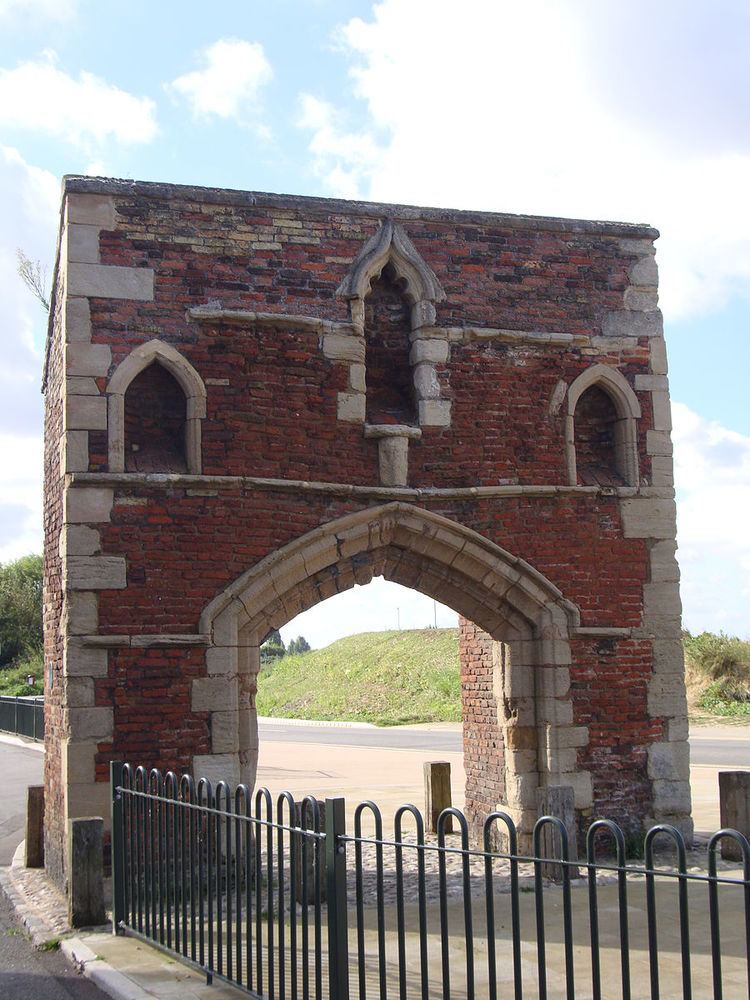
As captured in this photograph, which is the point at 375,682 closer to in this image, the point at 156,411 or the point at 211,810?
the point at 156,411

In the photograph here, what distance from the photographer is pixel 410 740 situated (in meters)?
26.1

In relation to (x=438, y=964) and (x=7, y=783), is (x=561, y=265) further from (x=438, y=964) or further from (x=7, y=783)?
(x=7, y=783)

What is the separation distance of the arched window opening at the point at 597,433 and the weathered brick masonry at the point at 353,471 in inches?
1.3

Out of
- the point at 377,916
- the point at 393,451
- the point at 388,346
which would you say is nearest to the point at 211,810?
the point at 377,916

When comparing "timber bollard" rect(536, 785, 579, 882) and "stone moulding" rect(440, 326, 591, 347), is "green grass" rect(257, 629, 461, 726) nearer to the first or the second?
"stone moulding" rect(440, 326, 591, 347)

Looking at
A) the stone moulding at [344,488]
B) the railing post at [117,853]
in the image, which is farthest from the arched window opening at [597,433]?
the railing post at [117,853]

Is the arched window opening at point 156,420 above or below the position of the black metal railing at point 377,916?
above

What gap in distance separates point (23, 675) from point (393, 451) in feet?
119

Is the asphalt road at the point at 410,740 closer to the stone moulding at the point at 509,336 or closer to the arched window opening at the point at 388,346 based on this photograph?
the stone moulding at the point at 509,336

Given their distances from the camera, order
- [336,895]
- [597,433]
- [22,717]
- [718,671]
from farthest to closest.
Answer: [718,671]
[22,717]
[597,433]
[336,895]

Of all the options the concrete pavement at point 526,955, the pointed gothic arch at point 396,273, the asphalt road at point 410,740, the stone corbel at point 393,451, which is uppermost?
the pointed gothic arch at point 396,273

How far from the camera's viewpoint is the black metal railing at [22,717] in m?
25.1

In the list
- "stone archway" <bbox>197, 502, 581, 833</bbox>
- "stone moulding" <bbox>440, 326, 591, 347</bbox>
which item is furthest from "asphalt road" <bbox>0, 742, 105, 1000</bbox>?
"stone moulding" <bbox>440, 326, 591, 347</bbox>

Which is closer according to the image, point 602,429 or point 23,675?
point 602,429
